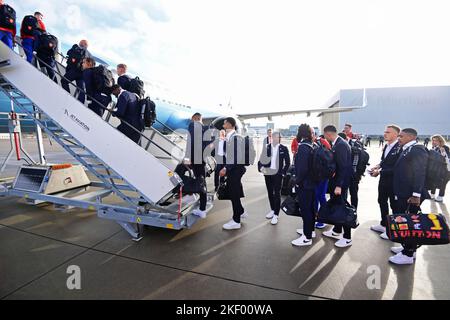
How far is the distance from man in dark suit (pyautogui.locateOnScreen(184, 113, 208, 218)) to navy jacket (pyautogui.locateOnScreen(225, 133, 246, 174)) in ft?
1.58

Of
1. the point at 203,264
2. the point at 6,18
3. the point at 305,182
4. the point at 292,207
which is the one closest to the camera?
the point at 203,264

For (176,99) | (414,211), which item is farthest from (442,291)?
(176,99)

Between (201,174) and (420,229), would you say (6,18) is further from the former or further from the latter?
(420,229)

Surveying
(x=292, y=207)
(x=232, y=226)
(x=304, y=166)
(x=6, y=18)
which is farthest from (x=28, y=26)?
(x=292, y=207)

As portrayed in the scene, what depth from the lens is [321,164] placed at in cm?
324

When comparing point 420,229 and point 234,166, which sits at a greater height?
point 234,166

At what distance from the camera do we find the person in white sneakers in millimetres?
3346

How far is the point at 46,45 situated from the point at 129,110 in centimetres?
251

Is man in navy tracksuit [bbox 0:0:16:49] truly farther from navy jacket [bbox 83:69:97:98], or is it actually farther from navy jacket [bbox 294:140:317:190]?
navy jacket [bbox 294:140:317:190]

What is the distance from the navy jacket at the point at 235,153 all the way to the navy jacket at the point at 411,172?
234 cm

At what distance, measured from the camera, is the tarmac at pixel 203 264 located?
2461mm

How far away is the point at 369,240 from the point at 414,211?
0.91 m

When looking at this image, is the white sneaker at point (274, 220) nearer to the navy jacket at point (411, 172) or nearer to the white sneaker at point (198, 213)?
the white sneaker at point (198, 213)
